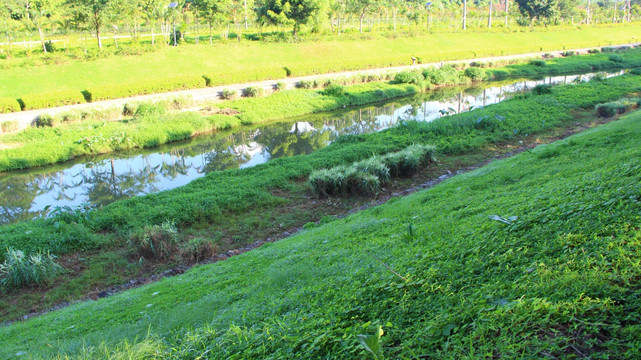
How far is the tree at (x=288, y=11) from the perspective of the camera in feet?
122

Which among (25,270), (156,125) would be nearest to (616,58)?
(156,125)

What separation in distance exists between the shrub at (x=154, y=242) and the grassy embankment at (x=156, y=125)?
9102 mm

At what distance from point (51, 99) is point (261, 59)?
637 inches

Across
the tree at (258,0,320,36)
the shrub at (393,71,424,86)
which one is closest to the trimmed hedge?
the shrub at (393,71,424,86)

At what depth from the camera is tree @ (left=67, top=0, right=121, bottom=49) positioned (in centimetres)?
2783

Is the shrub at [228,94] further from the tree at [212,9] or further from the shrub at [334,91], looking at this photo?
the tree at [212,9]

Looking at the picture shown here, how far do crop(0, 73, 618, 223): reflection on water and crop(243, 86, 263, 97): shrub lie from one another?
377 centimetres

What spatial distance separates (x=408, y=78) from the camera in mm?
29641

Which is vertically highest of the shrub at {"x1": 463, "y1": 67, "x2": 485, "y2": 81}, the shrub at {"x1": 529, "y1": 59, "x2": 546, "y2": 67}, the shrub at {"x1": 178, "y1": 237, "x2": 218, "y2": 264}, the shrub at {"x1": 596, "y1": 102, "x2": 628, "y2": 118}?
the shrub at {"x1": 529, "y1": 59, "x2": 546, "y2": 67}

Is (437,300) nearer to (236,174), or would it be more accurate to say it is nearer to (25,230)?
(25,230)

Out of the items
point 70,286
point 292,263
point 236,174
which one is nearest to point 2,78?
point 236,174

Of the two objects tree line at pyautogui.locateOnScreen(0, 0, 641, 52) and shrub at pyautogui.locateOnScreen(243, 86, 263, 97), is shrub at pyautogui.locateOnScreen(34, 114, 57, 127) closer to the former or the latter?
shrub at pyautogui.locateOnScreen(243, 86, 263, 97)

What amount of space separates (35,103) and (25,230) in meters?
14.5

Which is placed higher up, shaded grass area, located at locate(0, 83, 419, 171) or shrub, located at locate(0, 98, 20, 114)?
shrub, located at locate(0, 98, 20, 114)
